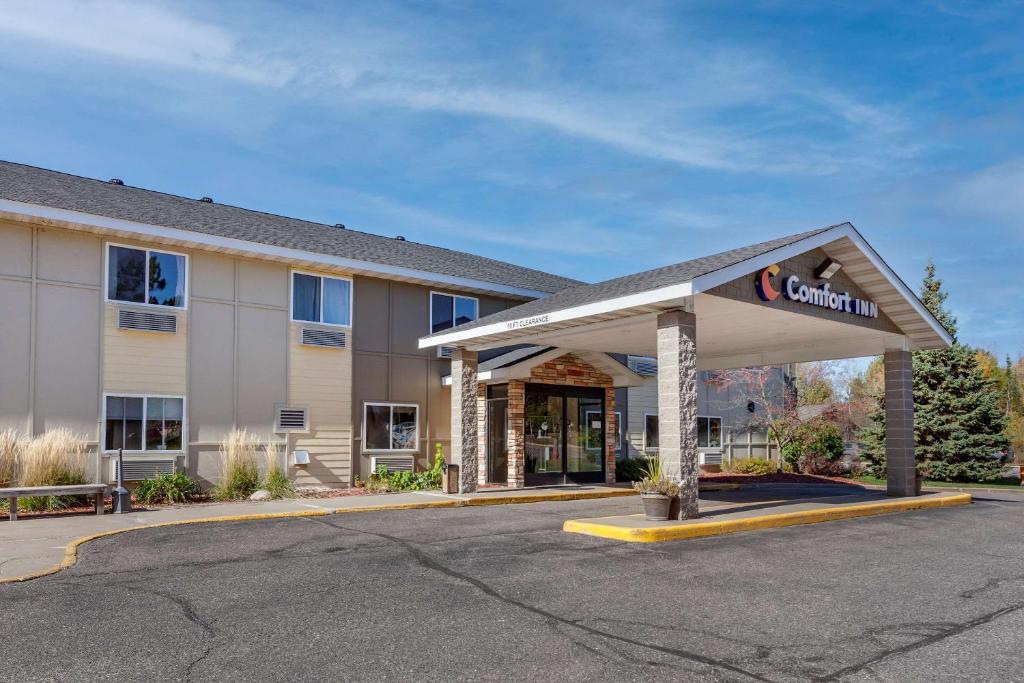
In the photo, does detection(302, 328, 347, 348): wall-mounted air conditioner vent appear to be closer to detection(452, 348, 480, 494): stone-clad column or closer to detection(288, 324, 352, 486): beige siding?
detection(288, 324, 352, 486): beige siding

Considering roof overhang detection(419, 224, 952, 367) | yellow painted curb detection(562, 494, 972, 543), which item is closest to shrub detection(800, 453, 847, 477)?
roof overhang detection(419, 224, 952, 367)

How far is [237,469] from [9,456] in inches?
154

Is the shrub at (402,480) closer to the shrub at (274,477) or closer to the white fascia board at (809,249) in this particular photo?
the shrub at (274,477)

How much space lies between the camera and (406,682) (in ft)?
16.4

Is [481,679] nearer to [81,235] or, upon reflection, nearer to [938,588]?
[938,588]

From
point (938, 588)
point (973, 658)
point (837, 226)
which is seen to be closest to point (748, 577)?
point (938, 588)

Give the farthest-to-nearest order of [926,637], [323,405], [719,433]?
[719,433] → [323,405] → [926,637]

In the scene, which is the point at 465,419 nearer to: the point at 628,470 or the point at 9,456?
the point at 628,470

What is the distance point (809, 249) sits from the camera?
1338 centimetres

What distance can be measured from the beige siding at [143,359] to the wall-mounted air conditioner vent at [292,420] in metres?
2.13

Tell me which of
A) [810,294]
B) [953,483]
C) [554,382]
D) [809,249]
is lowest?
[953,483]

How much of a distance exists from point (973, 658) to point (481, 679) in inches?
139

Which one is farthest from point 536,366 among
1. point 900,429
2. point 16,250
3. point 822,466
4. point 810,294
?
point 822,466

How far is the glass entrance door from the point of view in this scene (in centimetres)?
1916
